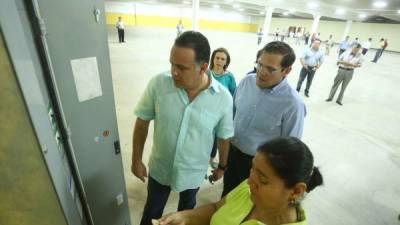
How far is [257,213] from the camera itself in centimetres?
106

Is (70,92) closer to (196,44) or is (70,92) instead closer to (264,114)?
(196,44)

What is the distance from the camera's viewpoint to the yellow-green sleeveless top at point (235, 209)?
3.61ft

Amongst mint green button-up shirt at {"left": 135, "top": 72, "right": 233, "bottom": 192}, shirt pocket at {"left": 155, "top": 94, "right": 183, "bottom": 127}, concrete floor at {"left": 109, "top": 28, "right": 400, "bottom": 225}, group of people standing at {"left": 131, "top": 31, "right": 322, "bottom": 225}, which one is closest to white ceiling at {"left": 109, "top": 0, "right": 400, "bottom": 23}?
concrete floor at {"left": 109, "top": 28, "right": 400, "bottom": 225}

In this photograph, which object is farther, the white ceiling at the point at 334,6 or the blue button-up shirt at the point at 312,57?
the white ceiling at the point at 334,6

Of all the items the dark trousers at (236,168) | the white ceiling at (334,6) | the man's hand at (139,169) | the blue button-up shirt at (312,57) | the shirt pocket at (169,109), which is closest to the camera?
the shirt pocket at (169,109)

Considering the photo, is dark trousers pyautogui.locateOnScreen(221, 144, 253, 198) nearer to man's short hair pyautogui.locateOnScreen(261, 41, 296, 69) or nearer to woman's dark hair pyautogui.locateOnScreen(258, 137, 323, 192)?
man's short hair pyautogui.locateOnScreen(261, 41, 296, 69)

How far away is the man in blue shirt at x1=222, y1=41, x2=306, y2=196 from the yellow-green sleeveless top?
71 centimetres

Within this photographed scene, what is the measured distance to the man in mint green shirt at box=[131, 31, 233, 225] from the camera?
4.17 ft

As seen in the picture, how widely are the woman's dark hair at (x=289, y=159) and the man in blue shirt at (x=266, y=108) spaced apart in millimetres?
725

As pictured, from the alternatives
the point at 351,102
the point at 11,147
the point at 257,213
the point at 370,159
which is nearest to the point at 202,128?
the point at 257,213

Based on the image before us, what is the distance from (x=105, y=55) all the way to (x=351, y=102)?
7.24 metres

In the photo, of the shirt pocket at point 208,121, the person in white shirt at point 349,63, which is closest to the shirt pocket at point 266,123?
the shirt pocket at point 208,121

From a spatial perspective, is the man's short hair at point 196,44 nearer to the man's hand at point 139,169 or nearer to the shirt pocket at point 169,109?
the shirt pocket at point 169,109

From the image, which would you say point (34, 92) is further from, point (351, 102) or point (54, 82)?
point (351, 102)
